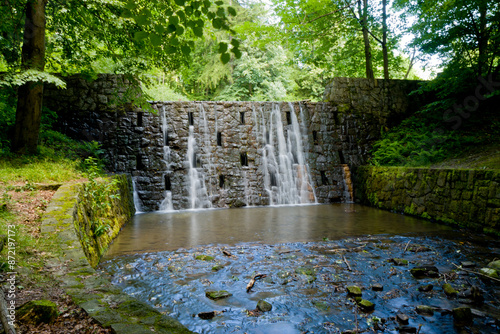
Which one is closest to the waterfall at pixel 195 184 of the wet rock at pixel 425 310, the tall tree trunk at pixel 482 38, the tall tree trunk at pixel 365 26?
the wet rock at pixel 425 310

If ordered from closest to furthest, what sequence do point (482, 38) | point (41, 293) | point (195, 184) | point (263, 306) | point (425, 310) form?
1. point (41, 293)
2. point (425, 310)
3. point (263, 306)
4. point (482, 38)
5. point (195, 184)

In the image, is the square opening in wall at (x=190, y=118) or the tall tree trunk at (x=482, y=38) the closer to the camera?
the tall tree trunk at (x=482, y=38)

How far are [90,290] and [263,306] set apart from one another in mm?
1422

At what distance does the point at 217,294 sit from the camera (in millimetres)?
2756

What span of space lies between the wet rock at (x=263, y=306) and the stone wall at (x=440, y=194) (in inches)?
177

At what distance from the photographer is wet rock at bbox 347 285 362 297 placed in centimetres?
269

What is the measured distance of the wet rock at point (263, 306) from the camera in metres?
2.50

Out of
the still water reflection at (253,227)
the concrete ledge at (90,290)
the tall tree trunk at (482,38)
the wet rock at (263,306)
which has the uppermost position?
the tall tree trunk at (482,38)

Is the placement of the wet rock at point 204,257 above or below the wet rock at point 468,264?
below

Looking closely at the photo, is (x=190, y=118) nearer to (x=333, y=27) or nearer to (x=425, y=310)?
(x=333, y=27)

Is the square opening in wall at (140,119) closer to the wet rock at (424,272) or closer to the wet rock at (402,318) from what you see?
the wet rock at (424,272)

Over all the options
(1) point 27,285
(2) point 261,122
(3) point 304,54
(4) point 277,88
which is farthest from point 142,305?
(4) point 277,88

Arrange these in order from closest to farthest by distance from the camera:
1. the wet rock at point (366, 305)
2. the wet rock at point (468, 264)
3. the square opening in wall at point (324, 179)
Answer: the wet rock at point (366, 305)
the wet rock at point (468, 264)
the square opening in wall at point (324, 179)

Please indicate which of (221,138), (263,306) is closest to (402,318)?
(263,306)
